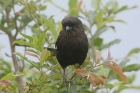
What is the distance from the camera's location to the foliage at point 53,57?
6.13 feet

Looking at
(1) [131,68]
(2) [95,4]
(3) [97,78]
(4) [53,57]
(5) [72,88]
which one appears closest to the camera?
(3) [97,78]

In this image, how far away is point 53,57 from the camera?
2250mm

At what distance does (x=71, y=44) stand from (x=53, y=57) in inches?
5.1

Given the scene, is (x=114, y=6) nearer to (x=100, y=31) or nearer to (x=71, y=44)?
(x=100, y=31)

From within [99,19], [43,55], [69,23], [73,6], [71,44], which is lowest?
[43,55]

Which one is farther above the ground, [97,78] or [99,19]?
[99,19]

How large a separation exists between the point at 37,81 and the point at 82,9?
0.78 meters

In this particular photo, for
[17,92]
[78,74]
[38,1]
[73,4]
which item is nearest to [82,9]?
[73,4]

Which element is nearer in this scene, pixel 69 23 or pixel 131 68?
pixel 69 23

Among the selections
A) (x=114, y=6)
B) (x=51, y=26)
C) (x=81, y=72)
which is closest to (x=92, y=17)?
(x=114, y=6)

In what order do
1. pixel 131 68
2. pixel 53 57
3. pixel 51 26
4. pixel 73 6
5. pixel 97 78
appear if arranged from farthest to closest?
pixel 73 6
pixel 131 68
pixel 53 57
pixel 51 26
pixel 97 78

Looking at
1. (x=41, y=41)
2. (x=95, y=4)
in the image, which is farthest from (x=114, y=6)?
(x=41, y=41)

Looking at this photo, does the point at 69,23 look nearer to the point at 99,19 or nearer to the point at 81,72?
the point at 99,19

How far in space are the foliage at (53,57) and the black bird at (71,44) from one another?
1.8 inches
